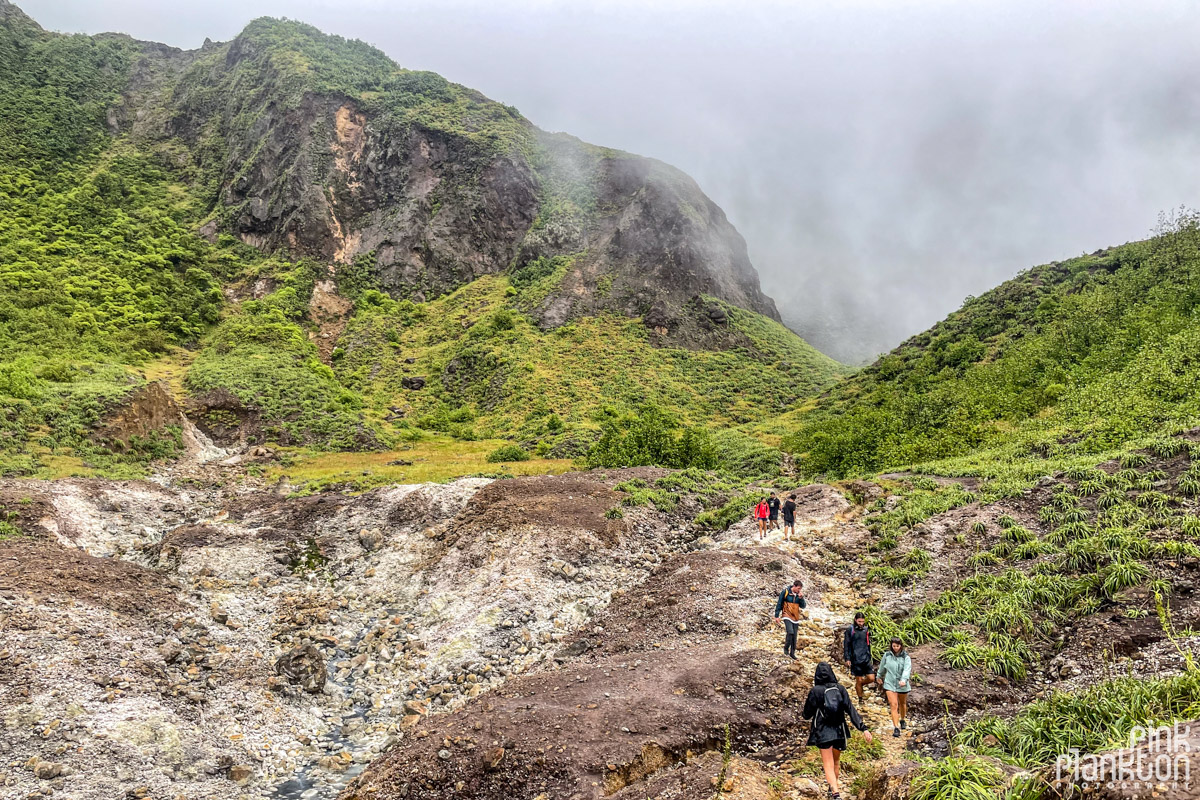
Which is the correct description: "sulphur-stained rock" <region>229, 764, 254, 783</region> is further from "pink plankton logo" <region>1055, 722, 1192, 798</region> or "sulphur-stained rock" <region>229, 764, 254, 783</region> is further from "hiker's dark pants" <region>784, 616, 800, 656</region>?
"pink plankton logo" <region>1055, 722, 1192, 798</region>

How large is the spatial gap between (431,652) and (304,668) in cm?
336

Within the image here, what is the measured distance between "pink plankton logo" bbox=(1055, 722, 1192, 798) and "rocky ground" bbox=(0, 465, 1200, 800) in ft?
8.66

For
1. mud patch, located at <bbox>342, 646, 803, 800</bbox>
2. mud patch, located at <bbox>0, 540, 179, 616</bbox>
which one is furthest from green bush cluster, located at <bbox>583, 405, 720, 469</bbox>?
mud patch, located at <bbox>0, 540, 179, 616</bbox>

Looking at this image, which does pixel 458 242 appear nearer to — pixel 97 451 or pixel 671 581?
pixel 97 451

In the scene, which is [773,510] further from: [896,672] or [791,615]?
[896,672]

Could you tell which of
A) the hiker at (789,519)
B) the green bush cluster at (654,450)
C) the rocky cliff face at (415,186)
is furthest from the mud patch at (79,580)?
the rocky cliff face at (415,186)

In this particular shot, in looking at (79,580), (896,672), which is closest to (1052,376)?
(896,672)

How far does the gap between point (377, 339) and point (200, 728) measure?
6600 centimetres

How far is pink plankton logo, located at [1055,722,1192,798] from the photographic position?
4.79m

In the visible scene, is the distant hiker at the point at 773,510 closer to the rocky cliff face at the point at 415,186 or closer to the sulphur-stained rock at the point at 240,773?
the sulphur-stained rock at the point at 240,773

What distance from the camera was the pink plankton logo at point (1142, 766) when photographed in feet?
15.7

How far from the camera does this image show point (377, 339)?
7331 centimetres

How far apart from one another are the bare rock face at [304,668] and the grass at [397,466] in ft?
52.5

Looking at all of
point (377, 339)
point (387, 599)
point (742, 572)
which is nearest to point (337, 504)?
point (387, 599)
